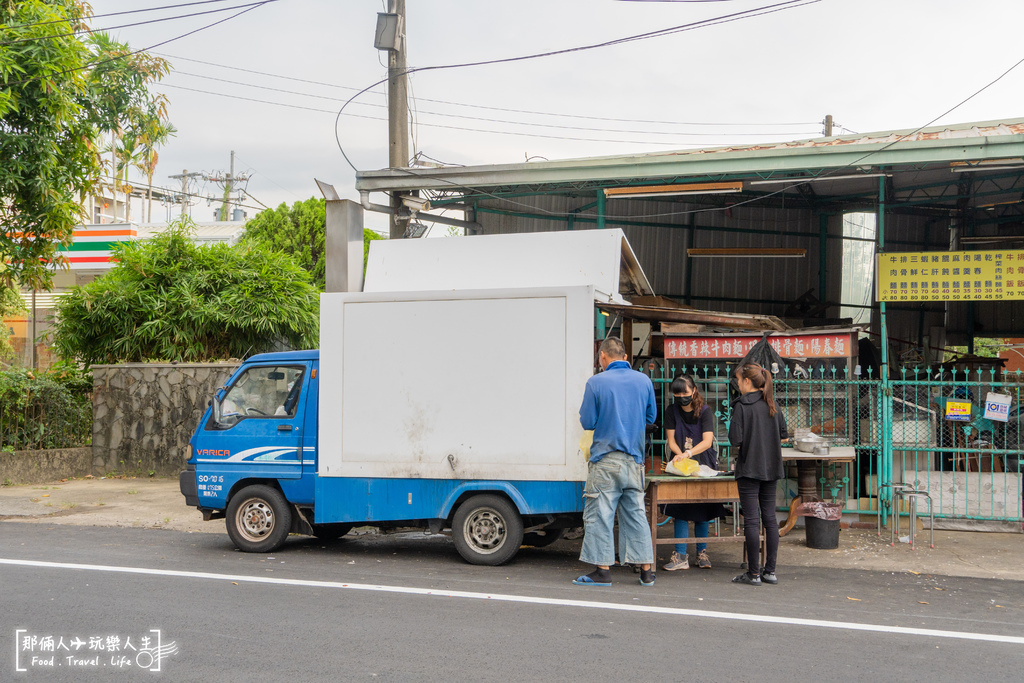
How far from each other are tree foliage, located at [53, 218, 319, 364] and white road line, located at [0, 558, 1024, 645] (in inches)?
271

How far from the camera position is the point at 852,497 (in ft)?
30.9

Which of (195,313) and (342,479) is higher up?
(195,313)

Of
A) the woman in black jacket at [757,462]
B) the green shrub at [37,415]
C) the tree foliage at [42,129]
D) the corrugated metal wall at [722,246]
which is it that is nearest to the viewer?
the woman in black jacket at [757,462]

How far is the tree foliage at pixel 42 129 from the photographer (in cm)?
1088

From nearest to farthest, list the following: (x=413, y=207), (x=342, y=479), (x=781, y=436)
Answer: (x=781, y=436) < (x=342, y=479) < (x=413, y=207)

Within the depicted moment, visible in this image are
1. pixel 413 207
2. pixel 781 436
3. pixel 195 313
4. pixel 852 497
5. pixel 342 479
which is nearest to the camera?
pixel 781 436

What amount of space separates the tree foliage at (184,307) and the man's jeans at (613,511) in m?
8.79

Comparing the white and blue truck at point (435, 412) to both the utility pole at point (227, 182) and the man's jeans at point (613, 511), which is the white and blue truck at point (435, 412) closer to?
the man's jeans at point (613, 511)

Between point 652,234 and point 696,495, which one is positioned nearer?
point 696,495

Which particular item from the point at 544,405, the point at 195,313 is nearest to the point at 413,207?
the point at 195,313

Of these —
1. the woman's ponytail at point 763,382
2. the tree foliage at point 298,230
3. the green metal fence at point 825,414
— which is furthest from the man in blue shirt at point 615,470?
the tree foliage at point 298,230

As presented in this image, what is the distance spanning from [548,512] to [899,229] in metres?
12.0

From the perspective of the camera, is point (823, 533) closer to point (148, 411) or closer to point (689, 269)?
point (689, 269)

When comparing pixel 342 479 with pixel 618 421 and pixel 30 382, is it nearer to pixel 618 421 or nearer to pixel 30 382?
pixel 618 421
